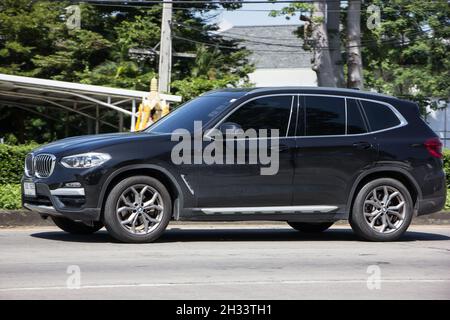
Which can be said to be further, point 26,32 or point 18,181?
point 26,32

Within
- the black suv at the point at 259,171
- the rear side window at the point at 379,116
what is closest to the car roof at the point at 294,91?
the black suv at the point at 259,171

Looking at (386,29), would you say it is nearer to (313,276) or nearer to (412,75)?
(412,75)

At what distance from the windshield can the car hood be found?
0.38 metres

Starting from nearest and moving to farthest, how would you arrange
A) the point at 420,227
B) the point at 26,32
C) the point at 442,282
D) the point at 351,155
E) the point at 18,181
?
the point at 442,282 < the point at 351,155 < the point at 420,227 < the point at 18,181 < the point at 26,32

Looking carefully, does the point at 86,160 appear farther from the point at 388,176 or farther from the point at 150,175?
the point at 388,176

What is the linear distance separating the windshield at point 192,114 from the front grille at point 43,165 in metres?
1.34

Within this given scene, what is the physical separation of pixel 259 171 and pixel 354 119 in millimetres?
1521

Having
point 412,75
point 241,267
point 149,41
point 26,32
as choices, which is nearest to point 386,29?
point 412,75

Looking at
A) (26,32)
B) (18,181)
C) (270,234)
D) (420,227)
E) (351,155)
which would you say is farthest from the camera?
(26,32)

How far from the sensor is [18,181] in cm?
1593

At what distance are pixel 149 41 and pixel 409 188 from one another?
2571 centimetres

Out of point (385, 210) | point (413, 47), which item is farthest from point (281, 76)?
point (385, 210)

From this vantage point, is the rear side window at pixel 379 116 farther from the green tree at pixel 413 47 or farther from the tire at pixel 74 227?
the green tree at pixel 413 47

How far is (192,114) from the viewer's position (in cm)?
1108
